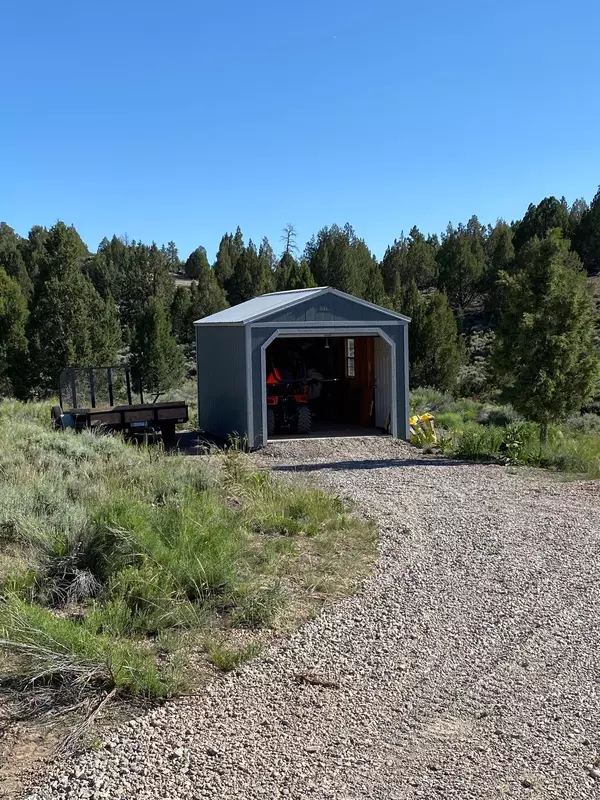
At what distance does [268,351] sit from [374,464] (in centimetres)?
524

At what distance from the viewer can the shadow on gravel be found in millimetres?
12891

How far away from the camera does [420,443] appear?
1548 centimetres

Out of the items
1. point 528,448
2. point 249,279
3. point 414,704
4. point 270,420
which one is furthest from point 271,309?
point 249,279

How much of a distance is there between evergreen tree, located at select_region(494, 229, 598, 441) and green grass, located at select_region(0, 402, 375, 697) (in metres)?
5.48

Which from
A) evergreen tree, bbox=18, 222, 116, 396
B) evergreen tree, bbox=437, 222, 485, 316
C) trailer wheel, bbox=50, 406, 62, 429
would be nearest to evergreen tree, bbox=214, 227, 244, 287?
evergreen tree, bbox=437, 222, 485, 316

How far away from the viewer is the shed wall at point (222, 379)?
15367mm

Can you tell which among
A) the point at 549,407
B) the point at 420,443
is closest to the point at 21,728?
the point at 549,407

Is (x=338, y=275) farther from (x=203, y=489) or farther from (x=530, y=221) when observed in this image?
(x=203, y=489)

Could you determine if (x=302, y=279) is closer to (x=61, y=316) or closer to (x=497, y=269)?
(x=61, y=316)

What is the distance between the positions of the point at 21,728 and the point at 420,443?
11911mm

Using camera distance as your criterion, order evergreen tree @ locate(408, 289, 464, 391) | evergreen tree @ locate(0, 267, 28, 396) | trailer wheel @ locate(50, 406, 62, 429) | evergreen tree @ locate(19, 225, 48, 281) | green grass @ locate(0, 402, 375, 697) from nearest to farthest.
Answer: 1. green grass @ locate(0, 402, 375, 697)
2. trailer wheel @ locate(50, 406, 62, 429)
3. evergreen tree @ locate(0, 267, 28, 396)
4. evergreen tree @ locate(408, 289, 464, 391)
5. evergreen tree @ locate(19, 225, 48, 281)

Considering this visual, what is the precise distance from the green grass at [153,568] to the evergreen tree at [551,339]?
18.0 feet

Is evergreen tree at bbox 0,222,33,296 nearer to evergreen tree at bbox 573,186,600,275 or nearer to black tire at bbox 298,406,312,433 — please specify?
black tire at bbox 298,406,312,433

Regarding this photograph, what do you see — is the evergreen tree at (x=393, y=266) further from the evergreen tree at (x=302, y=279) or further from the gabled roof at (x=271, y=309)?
the gabled roof at (x=271, y=309)
